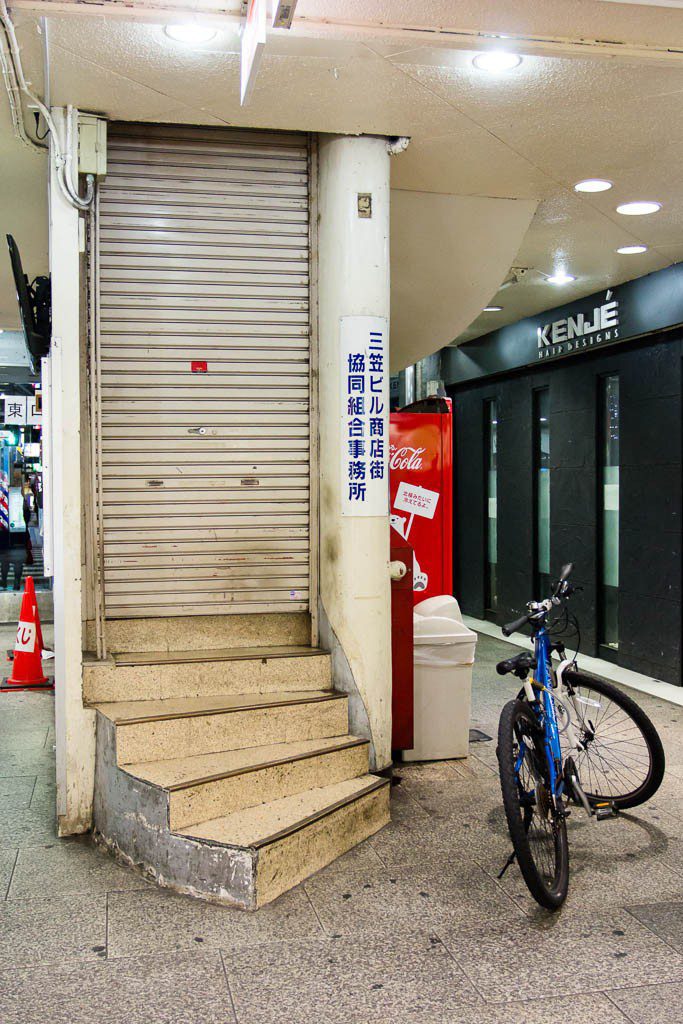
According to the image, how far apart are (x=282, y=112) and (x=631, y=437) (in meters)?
4.48

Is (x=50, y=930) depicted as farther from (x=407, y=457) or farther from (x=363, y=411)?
(x=407, y=457)

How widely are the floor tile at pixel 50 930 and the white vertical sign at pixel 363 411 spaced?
2216 mm

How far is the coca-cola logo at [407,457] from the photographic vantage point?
7.46 meters

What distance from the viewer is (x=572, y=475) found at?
28.6ft

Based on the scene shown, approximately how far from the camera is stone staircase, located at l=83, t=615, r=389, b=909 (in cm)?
366

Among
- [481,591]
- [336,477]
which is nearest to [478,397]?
[481,591]

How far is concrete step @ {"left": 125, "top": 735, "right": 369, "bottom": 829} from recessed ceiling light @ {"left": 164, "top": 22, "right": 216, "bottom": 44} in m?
2.94

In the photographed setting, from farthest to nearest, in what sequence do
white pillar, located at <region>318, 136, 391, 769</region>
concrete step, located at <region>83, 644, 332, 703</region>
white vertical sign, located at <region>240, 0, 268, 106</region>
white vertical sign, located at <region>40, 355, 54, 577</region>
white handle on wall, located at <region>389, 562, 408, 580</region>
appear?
1. white handle on wall, located at <region>389, 562, 408, 580</region>
2. white pillar, located at <region>318, 136, 391, 769</region>
3. concrete step, located at <region>83, 644, 332, 703</region>
4. white vertical sign, located at <region>40, 355, 54, 577</region>
5. white vertical sign, located at <region>240, 0, 268, 106</region>

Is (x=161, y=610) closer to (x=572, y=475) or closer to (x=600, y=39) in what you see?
(x=600, y=39)

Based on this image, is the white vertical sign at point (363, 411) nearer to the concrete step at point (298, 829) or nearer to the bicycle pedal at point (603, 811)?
the concrete step at point (298, 829)

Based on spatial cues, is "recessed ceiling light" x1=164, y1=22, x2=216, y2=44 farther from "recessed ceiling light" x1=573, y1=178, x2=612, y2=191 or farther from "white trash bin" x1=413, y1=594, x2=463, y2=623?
"white trash bin" x1=413, y1=594, x2=463, y2=623

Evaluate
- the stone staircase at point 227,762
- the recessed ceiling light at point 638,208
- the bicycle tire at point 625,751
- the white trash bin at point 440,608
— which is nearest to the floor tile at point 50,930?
the stone staircase at point 227,762

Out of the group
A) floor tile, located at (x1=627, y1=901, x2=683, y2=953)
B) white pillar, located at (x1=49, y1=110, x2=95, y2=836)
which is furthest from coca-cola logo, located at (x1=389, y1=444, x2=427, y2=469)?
floor tile, located at (x1=627, y1=901, x2=683, y2=953)

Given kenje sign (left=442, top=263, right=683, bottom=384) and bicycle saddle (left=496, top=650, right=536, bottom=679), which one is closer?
bicycle saddle (left=496, top=650, right=536, bottom=679)
